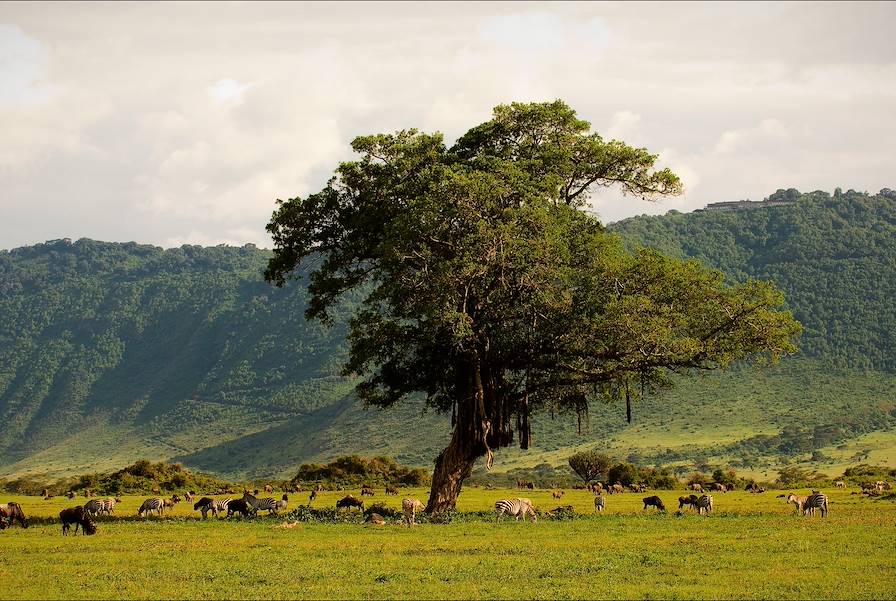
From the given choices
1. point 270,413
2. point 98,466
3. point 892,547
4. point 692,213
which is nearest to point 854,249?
point 692,213

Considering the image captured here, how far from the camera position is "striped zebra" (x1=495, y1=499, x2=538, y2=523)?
121ft

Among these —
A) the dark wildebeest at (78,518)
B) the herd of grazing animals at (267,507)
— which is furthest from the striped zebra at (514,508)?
the dark wildebeest at (78,518)

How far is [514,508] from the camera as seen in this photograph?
3728 cm

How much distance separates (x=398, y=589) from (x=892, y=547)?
44.7 ft

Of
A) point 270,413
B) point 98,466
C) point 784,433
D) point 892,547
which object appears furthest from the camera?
point 270,413

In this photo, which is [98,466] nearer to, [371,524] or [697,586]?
[371,524]

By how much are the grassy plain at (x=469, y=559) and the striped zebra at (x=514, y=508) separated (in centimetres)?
52

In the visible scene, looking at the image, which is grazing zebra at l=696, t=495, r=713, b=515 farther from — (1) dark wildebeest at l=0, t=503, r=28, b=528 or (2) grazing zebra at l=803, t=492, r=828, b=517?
(1) dark wildebeest at l=0, t=503, r=28, b=528

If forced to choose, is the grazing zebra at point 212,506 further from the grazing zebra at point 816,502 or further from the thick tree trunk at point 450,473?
the grazing zebra at point 816,502

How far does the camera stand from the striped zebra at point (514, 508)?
3703 centimetres

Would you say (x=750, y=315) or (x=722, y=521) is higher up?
(x=750, y=315)

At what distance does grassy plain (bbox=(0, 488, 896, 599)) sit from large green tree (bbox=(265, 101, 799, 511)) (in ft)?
17.7

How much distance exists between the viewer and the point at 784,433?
115m

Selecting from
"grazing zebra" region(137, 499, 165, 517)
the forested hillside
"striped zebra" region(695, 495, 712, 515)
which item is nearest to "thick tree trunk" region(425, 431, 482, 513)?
"striped zebra" region(695, 495, 712, 515)
